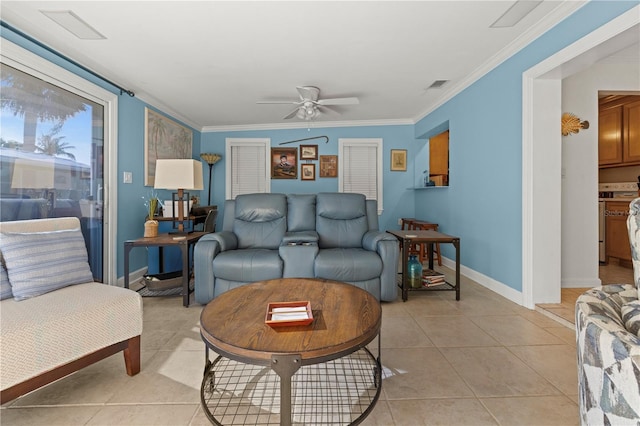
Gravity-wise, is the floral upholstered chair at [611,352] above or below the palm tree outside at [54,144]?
below

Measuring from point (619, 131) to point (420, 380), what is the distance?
4939 mm

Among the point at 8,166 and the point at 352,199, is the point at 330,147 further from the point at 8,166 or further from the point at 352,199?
the point at 8,166

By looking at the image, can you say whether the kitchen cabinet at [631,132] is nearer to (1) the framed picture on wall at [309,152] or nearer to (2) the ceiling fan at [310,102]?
(2) the ceiling fan at [310,102]

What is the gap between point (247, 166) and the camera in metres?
5.61

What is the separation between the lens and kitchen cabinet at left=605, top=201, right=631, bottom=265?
12.7ft

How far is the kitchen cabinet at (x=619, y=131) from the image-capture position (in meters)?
3.95

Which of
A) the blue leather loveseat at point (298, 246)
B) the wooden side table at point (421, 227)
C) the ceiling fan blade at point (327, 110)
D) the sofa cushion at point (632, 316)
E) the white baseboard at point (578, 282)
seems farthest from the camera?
the ceiling fan blade at point (327, 110)

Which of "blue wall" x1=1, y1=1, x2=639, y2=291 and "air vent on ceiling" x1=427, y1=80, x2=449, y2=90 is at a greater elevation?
"air vent on ceiling" x1=427, y1=80, x2=449, y2=90

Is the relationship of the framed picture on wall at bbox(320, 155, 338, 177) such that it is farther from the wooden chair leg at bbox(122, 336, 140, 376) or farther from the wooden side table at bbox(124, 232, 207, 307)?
the wooden chair leg at bbox(122, 336, 140, 376)

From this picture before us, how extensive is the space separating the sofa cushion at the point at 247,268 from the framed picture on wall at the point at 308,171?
9.94ft

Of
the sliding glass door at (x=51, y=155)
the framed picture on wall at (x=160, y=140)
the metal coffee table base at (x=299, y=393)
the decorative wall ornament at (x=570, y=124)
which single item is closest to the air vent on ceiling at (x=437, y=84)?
the decorative wall ornament at (x=570, y=124)

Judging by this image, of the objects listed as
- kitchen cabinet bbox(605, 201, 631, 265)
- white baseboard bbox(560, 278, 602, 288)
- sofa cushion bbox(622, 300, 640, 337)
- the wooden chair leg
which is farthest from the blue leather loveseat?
kitchen cabinet bbox(605, 201, 631, 265)

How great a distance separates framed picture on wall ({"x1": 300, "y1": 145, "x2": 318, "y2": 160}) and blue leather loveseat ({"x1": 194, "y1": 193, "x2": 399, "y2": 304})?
2.18m

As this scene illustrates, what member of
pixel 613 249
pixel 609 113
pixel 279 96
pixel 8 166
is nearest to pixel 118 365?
pixel 8 166
